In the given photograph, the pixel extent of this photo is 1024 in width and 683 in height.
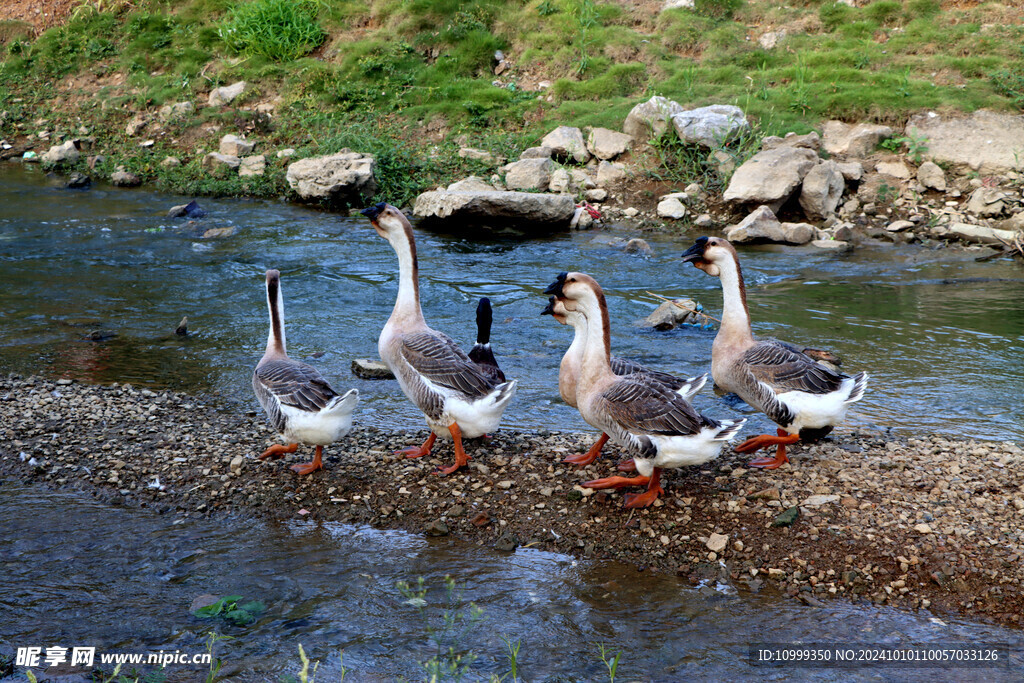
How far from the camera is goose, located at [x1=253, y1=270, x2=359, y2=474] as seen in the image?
222 inches

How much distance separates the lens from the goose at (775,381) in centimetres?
579

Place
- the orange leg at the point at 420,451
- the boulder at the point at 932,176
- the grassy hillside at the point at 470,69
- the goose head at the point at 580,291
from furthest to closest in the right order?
the grassy hillside at the point at 470,69, the boulder at the point at 932,176, the orange leg at the point at 420,451, the goose head at the point at 580,291

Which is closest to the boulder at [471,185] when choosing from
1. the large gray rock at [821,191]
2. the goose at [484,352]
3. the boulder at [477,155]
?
the boulder at [477,155]

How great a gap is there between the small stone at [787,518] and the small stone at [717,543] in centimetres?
34

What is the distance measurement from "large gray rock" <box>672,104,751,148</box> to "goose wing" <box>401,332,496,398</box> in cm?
1029

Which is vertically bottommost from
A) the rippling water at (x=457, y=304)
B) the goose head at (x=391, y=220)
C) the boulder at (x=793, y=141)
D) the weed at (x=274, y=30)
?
the rippling water at (x=457, y=304)

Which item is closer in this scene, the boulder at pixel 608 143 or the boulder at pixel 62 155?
the boulder at pixel 608 143

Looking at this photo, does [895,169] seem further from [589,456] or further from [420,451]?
[420,451]

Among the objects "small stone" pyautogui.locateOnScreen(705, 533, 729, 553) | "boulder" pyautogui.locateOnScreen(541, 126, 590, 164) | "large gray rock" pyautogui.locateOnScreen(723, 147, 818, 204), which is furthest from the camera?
"boulder" pyautogui.locateOnScreen(541, 126, 590, 164)

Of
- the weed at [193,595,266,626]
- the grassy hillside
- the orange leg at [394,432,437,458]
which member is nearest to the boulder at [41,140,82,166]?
the grassy hillside

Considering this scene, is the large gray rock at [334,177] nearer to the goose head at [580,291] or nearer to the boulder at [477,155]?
the boulder at [477,155]

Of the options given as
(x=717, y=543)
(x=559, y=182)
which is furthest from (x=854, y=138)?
(x=717, y=543)

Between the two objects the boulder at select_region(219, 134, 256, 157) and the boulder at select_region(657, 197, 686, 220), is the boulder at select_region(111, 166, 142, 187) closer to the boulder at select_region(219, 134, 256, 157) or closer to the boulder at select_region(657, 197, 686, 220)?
the boulder at select_region(219, 134, 256, 157)

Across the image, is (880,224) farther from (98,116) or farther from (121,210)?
(98,116)
